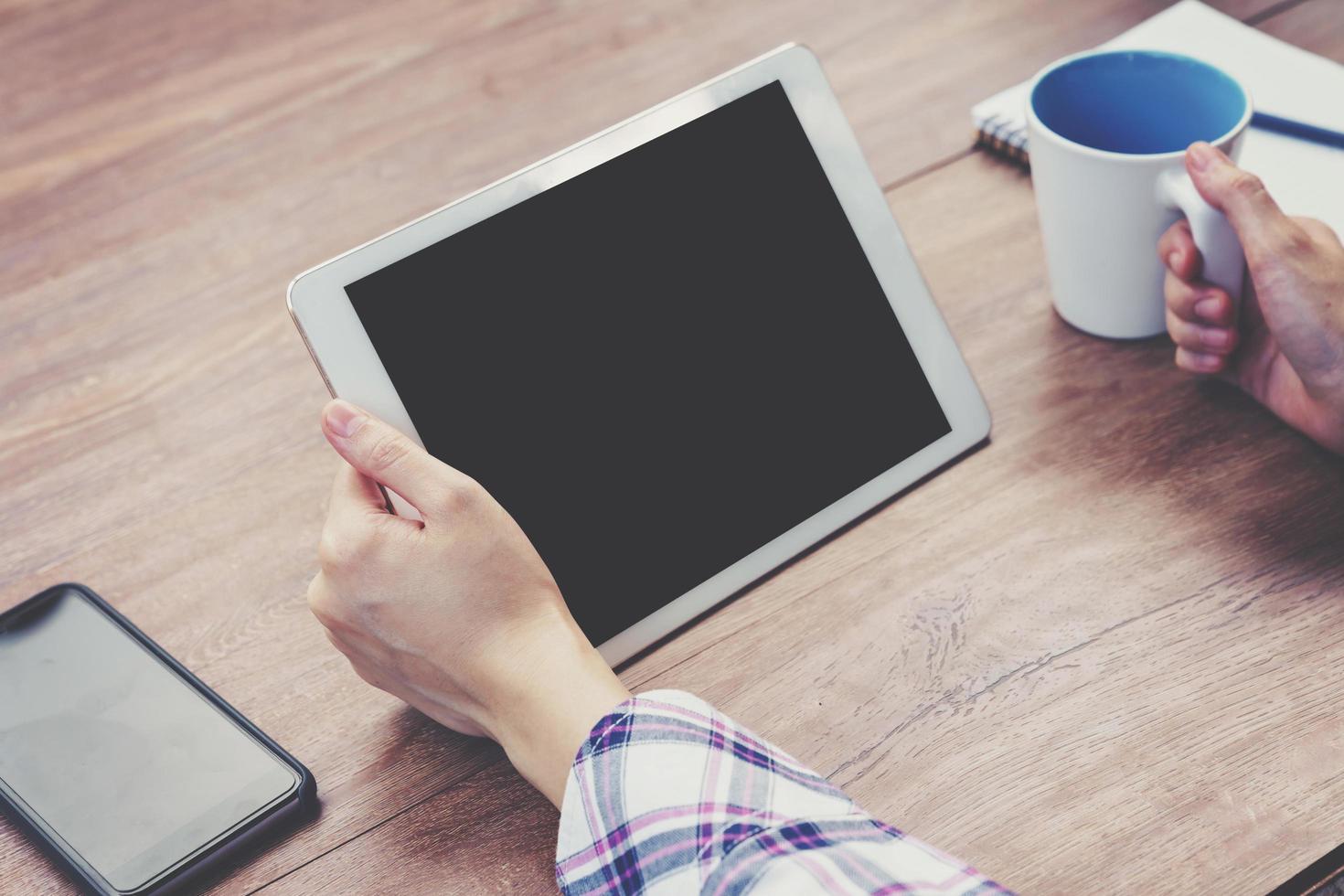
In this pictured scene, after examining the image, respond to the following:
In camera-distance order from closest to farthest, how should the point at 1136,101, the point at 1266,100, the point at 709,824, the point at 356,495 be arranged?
the point at 709,824, the point at 356,495, the point at 1136,101, the point at 1266,100

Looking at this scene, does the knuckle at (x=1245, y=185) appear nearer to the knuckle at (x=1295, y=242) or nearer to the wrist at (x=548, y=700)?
the knuckle at (x=1295, y=242)

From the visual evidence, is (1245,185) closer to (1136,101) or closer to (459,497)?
(1136,101)

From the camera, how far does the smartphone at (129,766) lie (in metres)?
0.54

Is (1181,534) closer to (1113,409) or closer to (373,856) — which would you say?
(1113,409)

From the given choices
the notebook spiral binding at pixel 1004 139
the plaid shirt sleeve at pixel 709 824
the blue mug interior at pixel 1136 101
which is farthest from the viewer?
the notebook spiral binding at pixel 1004 139

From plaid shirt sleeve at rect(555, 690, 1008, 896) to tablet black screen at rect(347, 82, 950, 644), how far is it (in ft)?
0.38

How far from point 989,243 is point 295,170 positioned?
1.93 feet

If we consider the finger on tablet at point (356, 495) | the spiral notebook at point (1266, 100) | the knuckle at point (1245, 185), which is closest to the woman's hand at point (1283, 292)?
the knuckle at point (1245, 185)

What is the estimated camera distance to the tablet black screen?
0.59 m

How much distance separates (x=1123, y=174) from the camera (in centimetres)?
65

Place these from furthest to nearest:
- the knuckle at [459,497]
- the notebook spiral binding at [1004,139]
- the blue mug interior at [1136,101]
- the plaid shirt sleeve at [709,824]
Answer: the notebook spiral binding at [1004,139]
the blue mug interior at [1136,101]
the knuckle at [459,497]
the plaid shirt sleeve at [709,824]

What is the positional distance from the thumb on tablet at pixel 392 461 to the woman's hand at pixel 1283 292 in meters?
0.45

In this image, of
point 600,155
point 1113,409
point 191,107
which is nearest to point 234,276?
point 191,107

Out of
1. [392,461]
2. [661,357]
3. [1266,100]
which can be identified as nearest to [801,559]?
[661,357]
